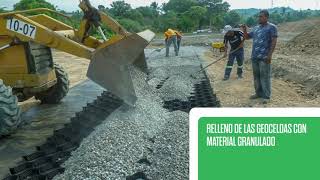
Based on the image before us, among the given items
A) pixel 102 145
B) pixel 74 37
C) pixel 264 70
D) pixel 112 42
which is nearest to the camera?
pixel 102 145

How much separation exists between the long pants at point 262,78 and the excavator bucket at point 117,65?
10.5 ft

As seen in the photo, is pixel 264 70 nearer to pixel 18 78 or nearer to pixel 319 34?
pixel 18 78

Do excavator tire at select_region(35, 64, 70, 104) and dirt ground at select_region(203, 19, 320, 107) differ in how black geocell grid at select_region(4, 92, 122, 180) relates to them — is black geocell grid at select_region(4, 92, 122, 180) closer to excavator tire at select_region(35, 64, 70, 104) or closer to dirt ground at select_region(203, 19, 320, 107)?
excavator tire at select_region(35, 64, 70, 104)

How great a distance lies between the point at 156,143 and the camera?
689 cm

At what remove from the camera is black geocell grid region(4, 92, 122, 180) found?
17.9 feet

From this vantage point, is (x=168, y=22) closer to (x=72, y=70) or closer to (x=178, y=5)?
(x=178, y=5)

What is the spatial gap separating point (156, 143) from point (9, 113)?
2178mm

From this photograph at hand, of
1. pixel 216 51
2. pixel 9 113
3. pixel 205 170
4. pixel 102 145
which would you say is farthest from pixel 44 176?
pixel 216 51

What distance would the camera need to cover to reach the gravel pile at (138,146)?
5480 millimetres

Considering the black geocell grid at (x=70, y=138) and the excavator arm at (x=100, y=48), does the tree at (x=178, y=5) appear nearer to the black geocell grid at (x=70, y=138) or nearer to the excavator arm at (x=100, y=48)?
the black geocell grid at (x=70, y=138)

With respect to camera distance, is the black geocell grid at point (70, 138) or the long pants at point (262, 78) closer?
the black geocell grid at point (70, 138)

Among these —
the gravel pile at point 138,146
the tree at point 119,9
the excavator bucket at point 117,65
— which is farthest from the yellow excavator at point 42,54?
the tree at point 119,9

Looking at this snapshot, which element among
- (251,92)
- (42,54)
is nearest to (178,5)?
(251,92)

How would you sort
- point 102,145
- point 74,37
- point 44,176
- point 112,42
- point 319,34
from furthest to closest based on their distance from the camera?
point 319,34
point 74,37
point 112,42
point 102,145
point 44,176
